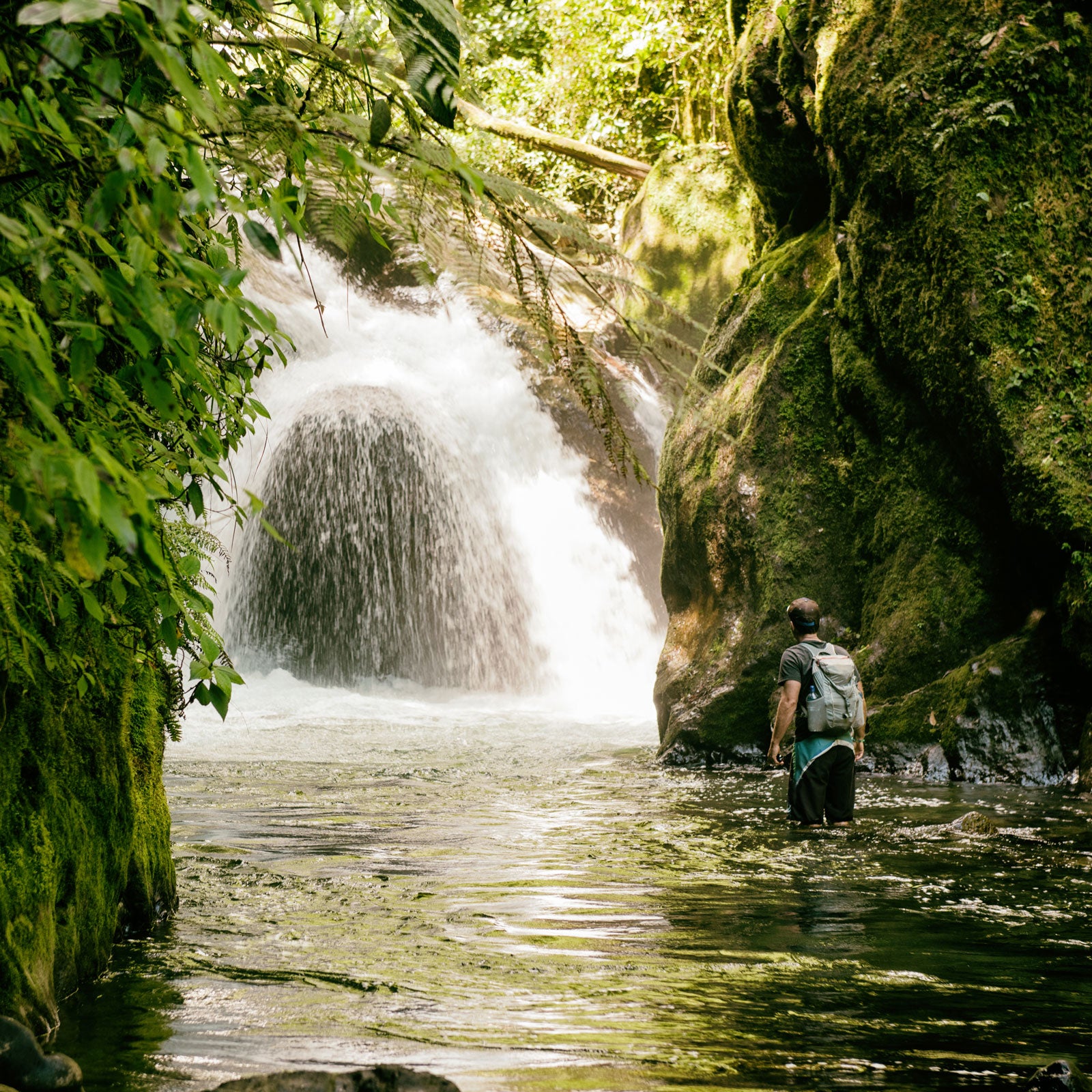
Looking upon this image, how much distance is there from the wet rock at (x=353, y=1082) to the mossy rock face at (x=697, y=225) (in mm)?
19846

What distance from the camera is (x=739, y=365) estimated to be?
42.4 feet

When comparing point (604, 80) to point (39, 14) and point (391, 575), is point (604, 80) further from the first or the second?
point (39, 14)

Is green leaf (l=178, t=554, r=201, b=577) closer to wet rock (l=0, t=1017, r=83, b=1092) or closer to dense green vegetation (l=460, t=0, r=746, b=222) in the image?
wet rock (l=0, t=1017, r=83, b=1092)

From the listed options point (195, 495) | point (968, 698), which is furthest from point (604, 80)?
point (195, 495)

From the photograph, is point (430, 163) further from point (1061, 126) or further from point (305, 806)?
point (1061, 126)

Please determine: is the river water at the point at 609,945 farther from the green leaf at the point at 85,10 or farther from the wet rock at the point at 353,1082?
the green leaf at the point at 85,10

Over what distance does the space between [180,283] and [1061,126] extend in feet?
31.4

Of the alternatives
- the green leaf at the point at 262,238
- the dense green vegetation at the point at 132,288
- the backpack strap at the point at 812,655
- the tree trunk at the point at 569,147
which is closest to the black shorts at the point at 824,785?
the backpack strap at the point at 812,655

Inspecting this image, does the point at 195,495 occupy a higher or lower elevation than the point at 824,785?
higher

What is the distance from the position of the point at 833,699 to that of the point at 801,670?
297mm

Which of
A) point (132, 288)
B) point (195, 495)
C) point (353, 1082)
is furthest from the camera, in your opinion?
point (195, 495)

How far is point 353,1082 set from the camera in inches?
105

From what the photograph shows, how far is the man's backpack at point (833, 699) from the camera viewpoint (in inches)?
301

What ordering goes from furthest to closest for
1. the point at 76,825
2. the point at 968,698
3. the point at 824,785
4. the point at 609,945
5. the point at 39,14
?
1. the point at 968,698
2. the point at 824,785
3. the point at 609,945
4. the point at 76,825
5. the point at 39,14
